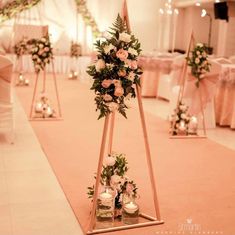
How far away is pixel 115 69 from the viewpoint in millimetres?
2350

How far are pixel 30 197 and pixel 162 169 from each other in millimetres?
1323

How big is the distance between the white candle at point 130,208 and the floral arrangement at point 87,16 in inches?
461

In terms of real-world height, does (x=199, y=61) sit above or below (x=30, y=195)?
above

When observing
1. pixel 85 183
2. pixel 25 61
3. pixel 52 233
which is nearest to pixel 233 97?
pixel 85 183

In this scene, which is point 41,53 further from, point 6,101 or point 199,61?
point 199,61

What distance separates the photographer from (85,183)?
3354 millimetres

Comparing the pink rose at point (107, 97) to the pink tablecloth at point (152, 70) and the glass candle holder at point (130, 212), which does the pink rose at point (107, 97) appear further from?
the pink tablecloth at point (152, 70)

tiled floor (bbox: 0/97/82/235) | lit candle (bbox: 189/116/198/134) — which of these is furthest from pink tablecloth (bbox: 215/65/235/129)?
tiled floor (bbox: 0/97/82/235)

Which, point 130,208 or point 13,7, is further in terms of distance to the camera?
point 13,7

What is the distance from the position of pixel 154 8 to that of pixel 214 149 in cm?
1050

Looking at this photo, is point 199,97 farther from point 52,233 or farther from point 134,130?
point 52,233

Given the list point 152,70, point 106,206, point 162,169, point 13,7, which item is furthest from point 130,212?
point 13,7

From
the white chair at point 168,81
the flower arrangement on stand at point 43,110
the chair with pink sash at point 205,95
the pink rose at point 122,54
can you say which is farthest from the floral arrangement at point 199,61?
the pink rose at point 122,54

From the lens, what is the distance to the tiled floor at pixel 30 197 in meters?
2.57
